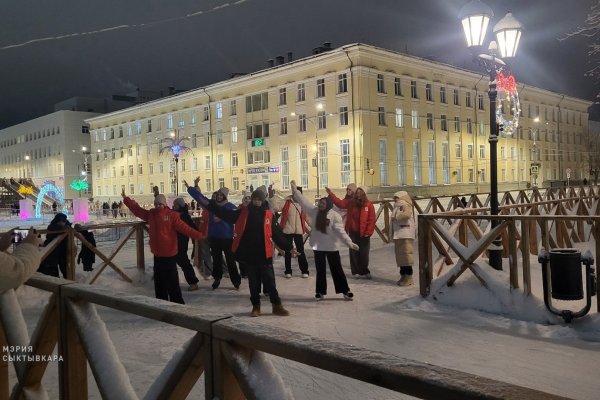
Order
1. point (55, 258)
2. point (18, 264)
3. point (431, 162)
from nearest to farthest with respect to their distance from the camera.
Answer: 1. point (18, 264)
2. point (55, 258)
3. point (431, 162)

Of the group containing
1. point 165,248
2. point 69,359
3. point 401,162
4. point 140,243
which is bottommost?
point 69,359

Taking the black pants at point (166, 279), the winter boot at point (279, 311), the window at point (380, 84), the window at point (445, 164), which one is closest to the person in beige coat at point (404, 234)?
the winter boot at point (279, 311)

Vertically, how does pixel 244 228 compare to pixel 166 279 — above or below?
above

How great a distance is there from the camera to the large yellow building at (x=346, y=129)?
44125 mm

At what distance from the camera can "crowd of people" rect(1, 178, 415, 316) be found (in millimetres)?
6996

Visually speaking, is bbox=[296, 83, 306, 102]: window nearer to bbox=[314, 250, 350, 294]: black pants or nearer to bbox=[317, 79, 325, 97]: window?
bbox=[317, 79, 325, 97]: window

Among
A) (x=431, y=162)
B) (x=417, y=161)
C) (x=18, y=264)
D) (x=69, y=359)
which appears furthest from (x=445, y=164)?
(x=18, y=264)

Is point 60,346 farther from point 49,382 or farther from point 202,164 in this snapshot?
point 202,164

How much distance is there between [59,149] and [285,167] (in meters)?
45.8

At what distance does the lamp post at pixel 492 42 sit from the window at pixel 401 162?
1475 inches

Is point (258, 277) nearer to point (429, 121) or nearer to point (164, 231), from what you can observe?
point (164, 231)

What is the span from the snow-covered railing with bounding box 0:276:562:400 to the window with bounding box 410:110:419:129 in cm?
4682

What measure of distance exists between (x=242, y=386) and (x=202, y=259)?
29.1 feet

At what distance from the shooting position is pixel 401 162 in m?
46.6
